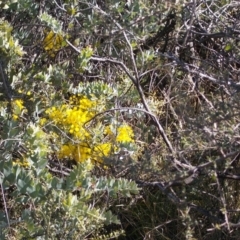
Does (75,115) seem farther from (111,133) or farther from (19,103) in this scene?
(19,103)

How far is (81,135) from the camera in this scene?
9.17 ft

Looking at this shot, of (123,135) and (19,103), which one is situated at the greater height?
(19,103)

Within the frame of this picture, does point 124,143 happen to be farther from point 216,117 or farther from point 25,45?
point 25,45

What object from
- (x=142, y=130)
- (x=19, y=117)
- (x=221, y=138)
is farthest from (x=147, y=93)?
(x=221, y=138)

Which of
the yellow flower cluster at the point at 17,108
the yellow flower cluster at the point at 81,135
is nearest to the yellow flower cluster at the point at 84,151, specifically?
the yellow flower cluster at the point at 81,135

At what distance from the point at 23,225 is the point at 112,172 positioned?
0.54 m

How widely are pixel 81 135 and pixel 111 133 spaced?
0.59 ft

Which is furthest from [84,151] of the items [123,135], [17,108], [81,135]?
[17,108]

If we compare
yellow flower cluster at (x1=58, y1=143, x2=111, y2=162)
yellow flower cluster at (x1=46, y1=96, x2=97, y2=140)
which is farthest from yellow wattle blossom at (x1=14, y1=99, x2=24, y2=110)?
yellow flower cluster at (x1=58, y1=143, x2=111, y2=162)

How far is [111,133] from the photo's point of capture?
9.55 feet

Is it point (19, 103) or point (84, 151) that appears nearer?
point (84, 151)

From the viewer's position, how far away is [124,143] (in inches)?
107

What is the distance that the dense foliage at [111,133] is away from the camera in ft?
7.80

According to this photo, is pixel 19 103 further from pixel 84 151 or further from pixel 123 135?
pixel 123 135
